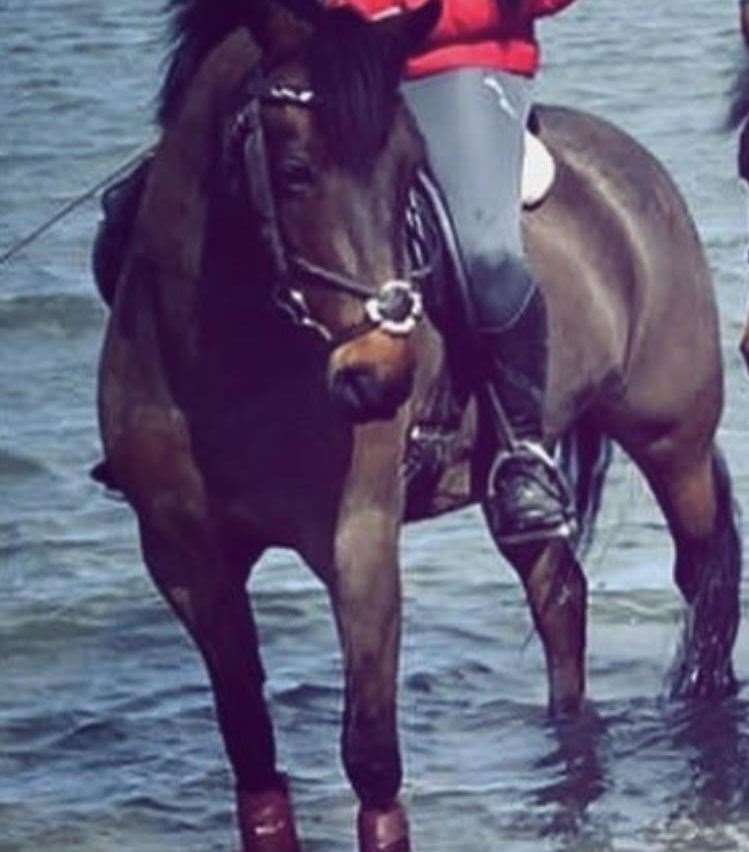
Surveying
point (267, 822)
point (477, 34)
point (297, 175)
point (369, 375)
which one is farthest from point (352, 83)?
point (267, 822)

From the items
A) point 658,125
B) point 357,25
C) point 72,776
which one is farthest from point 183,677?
point 658,125

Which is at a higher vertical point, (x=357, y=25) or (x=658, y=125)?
(x=357, y=25)

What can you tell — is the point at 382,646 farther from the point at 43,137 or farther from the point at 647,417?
the point at 43,137

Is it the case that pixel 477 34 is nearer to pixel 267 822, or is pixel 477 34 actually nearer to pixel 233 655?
pixel 233 655

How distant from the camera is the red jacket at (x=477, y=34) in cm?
971

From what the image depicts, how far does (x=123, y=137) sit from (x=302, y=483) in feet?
36.9

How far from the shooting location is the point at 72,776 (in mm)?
10586

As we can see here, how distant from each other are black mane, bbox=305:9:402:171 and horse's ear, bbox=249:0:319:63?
4 centimetres

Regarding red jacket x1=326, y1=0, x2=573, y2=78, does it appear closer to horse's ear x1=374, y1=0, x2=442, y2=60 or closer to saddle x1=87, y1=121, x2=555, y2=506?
saddle x1=87, y1=121, x2=555, y2=506

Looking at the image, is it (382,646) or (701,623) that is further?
(701,623)

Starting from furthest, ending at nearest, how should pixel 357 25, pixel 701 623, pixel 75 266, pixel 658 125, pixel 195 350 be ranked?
pixel 658 125 → pixel 75 266 → pixel 701 623 → pixel 195 350 → pixel 357 25

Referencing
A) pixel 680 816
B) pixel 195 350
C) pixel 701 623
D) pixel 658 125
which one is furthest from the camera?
pixel 658 125

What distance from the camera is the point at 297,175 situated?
834 centimetres

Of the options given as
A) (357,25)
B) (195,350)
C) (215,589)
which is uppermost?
Result: (357,25)
